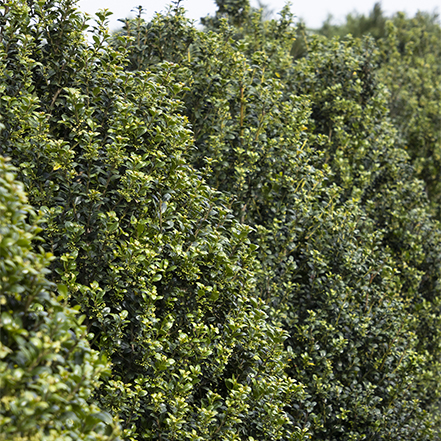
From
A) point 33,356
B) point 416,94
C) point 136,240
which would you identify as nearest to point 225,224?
point 136,240

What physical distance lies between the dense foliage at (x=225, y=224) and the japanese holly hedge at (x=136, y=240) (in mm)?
14

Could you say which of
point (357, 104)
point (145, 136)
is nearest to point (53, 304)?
point (145, 136)

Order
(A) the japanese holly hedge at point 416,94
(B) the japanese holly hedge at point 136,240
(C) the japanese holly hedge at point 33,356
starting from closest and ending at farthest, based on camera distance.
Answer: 1. (C) the japanese holly hedge at point 33,356
2. (B) the japanese holly hedge at point 136,240
3. (A) the japanese holly hedge at point 416,94

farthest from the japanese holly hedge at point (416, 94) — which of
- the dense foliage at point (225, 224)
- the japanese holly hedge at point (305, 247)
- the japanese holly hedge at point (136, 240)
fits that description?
the japanese holly hedge at point (136, 240)

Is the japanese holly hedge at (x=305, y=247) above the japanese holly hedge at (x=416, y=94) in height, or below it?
below

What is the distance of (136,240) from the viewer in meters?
2.91

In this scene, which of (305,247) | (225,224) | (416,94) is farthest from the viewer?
(416,94)

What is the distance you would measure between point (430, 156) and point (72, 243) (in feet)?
22.6

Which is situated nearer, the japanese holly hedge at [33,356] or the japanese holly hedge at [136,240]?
the japanese holly hedge at [33,356]

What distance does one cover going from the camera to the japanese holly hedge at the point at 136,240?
9.46 feet

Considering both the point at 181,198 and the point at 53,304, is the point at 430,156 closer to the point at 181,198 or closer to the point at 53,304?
the point at 181,198

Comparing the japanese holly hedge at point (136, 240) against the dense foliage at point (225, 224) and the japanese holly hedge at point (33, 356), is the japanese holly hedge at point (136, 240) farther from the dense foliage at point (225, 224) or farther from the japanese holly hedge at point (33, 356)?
the japanese holly hedge at point (33, 356)

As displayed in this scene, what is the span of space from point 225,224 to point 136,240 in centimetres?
98

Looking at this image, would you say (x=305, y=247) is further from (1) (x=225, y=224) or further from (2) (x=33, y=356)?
(2) (x=33, y=356)
